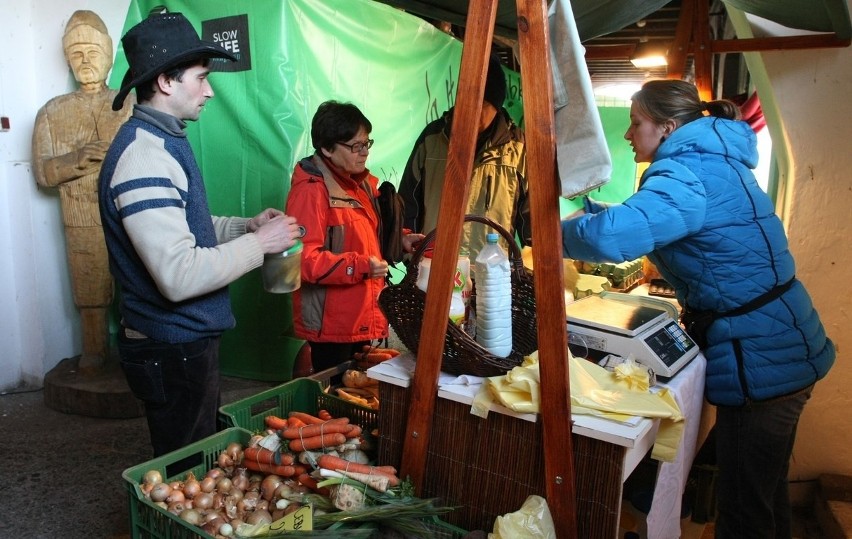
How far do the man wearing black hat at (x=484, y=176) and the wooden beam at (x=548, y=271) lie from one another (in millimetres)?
2201

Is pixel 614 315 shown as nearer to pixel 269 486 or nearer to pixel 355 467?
pixel 355 467

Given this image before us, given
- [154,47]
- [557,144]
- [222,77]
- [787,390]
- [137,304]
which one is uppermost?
[222,77]

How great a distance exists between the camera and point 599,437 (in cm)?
135

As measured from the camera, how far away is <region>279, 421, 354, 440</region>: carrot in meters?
1.76

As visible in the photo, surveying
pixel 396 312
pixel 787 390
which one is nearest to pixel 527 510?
pixel 396 312

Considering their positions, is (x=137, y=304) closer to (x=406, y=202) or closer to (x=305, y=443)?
(x=305, y=443)

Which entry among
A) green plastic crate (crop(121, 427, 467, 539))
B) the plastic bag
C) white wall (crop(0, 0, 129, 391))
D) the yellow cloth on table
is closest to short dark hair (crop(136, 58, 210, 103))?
green plastic crate (crop(121, 427, 467, 539))

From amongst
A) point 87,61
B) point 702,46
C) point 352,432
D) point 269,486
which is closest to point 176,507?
point 269,486

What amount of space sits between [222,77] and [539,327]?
3.28 meters

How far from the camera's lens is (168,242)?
5.51 feet

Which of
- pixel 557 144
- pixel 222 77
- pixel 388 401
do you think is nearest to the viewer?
pixel 557 144

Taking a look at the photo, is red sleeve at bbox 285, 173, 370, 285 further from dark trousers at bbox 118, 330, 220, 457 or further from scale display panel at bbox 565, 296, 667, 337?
scale display panel at bbox 565, 296, 667, 337

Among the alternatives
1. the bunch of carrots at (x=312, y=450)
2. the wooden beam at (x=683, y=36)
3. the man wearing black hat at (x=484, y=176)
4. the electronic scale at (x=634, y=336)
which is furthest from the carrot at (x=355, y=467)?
the wooden beam at (x=683, y=36)

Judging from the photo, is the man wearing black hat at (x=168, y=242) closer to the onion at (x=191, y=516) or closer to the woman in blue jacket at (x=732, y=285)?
the onion at (x=191, y=516)
